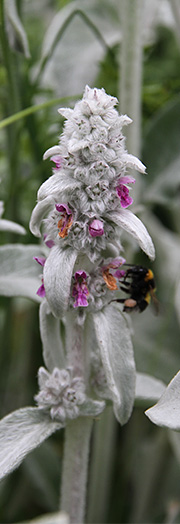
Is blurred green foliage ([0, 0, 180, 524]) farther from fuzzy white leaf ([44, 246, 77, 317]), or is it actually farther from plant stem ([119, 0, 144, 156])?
fuzzy white leaf ([44, 246, 77, 317])

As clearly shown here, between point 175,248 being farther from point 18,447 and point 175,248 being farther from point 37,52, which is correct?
point 18,447

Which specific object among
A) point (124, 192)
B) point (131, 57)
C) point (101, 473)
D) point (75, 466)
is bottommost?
point (101, 473)

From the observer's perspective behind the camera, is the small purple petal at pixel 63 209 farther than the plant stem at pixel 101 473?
No

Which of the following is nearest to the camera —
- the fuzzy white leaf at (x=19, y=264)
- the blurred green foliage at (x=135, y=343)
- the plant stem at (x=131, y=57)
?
the fuzzy white leaf at (x=19, y=264)

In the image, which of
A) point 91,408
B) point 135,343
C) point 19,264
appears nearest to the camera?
point 91,408

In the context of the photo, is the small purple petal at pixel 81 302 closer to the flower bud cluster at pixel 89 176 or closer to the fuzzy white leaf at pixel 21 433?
the flower bud cluster at pixel 89 176

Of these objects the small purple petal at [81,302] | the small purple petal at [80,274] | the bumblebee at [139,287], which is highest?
the small purple petal at [80,274]

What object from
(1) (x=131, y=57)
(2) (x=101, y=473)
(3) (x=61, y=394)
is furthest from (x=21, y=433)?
(1) (x=131, y=57)

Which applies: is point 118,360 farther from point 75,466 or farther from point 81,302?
point 75,466

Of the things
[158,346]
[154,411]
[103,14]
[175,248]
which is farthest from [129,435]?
[103,14]

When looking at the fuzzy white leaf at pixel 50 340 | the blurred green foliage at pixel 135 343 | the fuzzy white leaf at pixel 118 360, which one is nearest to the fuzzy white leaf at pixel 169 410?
the fuzzy white leaf at pixel 118 360
